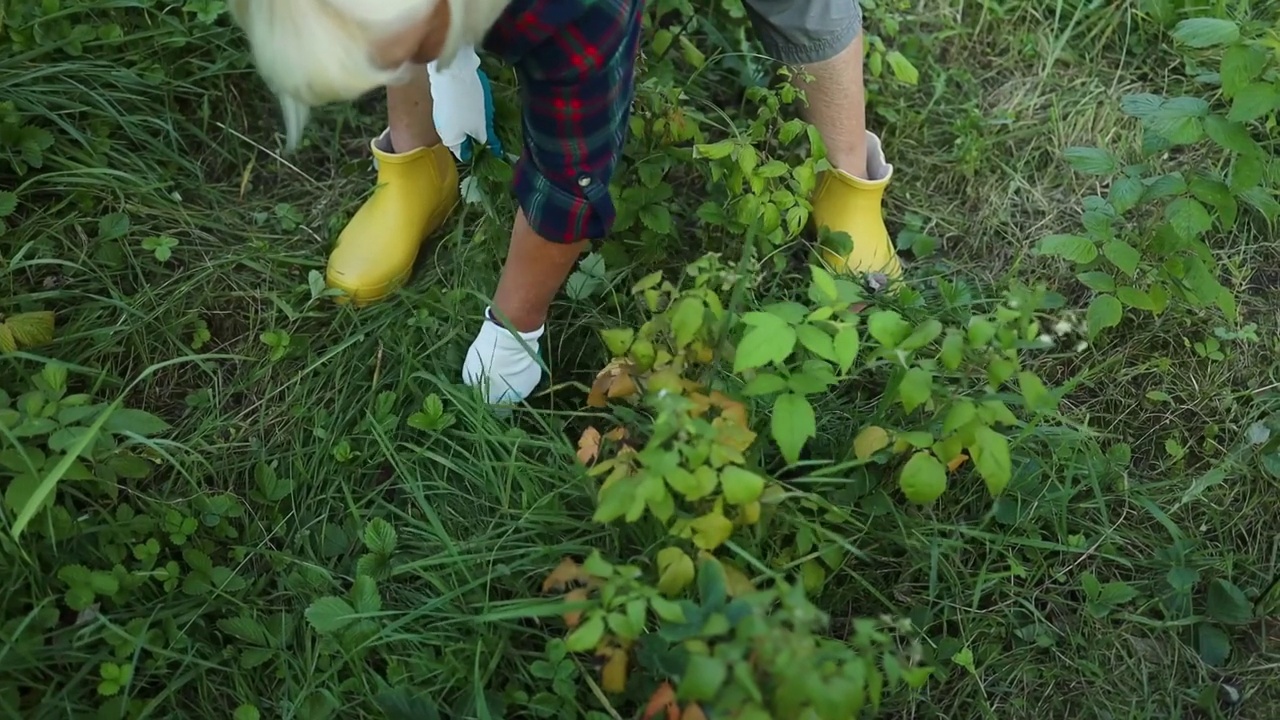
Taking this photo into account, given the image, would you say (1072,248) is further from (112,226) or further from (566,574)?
(112,226)

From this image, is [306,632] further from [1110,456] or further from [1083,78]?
[1083,78]

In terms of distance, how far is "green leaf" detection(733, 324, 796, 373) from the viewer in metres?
1.06

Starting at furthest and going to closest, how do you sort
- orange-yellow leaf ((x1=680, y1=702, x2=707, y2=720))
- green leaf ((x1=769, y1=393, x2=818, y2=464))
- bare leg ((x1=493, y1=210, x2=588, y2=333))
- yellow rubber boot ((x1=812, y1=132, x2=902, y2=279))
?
yellow rubber boot ((x1=812, y1=132, x2=902, y2=279)) < bare leg ((x1=493, y1=210, x2=588, y2=333)) < green leaf ((x1=769, y1=393, x2=818, y2=464)) < orange-yellow leaf ((x1=680, y1=702, x2=707, y2=720))

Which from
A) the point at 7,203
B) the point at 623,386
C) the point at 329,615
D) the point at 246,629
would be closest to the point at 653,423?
the point at 623,386

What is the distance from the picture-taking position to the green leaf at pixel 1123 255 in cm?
144

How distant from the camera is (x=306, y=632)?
1.37 m

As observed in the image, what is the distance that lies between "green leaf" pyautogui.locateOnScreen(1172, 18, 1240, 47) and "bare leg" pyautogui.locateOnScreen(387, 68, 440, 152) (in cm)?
118

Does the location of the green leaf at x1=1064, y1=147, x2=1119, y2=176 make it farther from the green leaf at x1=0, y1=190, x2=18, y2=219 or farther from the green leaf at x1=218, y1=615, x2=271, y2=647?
the green leaf at x1=0, y1=190, x2=18, y2=219

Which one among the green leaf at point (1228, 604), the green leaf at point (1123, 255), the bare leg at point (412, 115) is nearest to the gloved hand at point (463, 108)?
the bare leg at point (412, 115)

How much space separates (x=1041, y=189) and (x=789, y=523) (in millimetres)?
1058

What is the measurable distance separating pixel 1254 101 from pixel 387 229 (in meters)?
1.41

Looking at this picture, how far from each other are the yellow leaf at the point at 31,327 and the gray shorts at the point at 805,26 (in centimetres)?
129

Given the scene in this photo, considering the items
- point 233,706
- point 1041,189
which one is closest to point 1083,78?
point 1041,189

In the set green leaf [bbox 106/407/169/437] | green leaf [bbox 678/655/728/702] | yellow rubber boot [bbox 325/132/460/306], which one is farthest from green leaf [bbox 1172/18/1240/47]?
green leaf [bbox 106/407/169/437]
